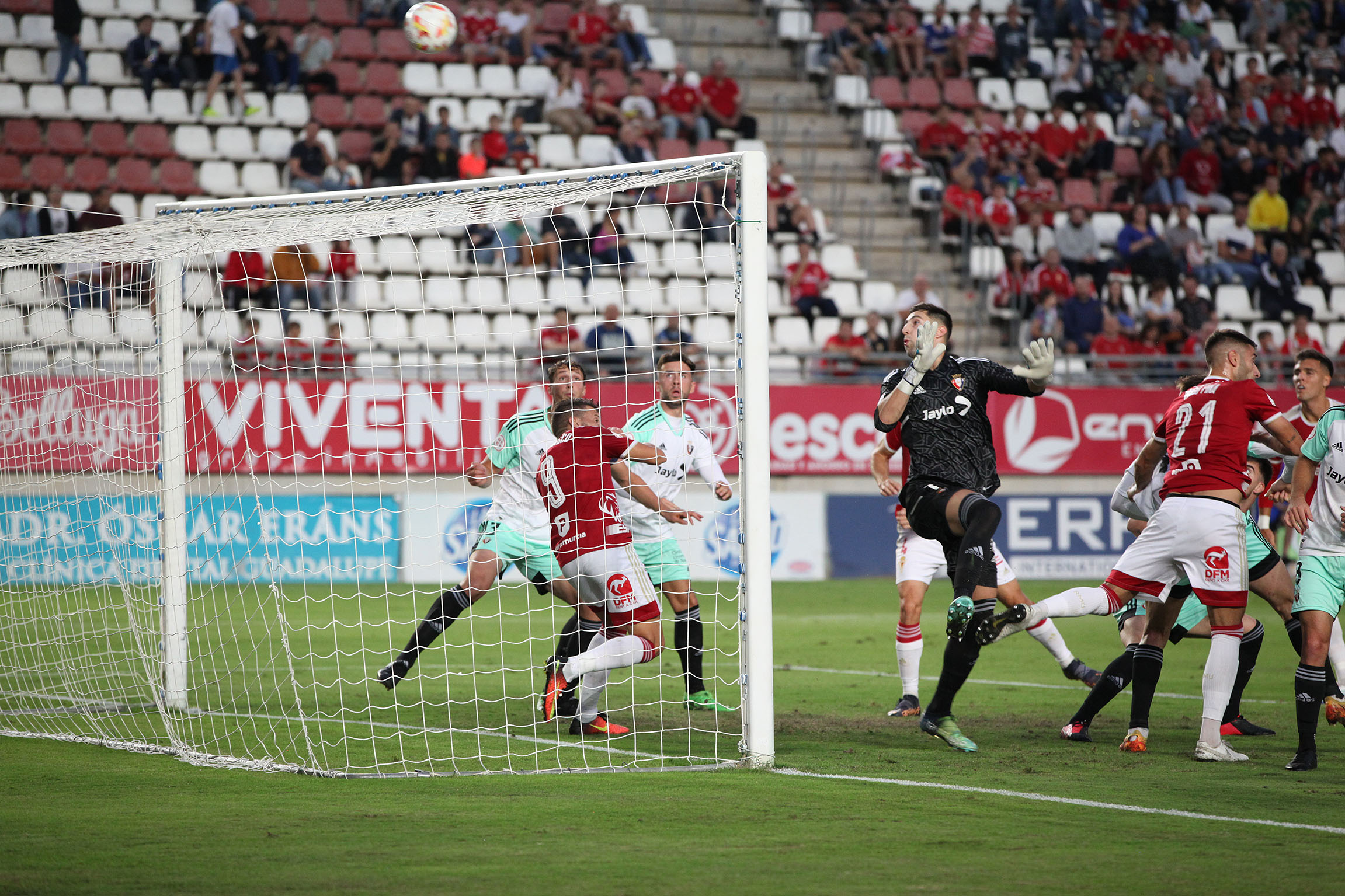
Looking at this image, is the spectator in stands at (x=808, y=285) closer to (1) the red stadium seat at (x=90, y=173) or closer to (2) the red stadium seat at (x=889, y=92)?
(2) the red stadium seat at (x=889, y=92)

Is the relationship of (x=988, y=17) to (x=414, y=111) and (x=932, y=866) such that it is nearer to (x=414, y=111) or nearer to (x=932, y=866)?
(x=414, y=111)

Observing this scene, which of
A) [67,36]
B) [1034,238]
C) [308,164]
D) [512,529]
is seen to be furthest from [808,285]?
[512,529]

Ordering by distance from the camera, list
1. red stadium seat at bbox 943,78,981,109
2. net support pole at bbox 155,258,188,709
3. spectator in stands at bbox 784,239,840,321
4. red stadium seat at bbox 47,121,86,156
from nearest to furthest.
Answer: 1. net support pole at bbox 155,258,188,709
2. red stadium seat at bbox 47,121,86,156
3. spectator in stands at bbox 784,239,840,321
4. red stadium seat at bbox 943,78,981,109

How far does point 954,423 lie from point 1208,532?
54.8 inches

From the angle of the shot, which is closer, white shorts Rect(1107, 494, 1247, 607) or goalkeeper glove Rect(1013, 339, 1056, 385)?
white shorts Rect(1107, 494, 1247, 607)

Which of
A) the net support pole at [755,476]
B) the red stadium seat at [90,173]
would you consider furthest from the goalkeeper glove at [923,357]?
the red stadium seat at [90,173]

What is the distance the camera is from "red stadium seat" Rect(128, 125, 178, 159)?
20016 millimetres

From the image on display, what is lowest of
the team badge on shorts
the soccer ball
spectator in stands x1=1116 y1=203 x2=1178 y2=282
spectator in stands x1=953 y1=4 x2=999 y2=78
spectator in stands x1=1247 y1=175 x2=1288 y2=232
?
the team badge on shorts

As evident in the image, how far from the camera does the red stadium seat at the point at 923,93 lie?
24.6m

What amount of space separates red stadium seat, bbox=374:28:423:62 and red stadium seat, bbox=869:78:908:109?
26.3ft

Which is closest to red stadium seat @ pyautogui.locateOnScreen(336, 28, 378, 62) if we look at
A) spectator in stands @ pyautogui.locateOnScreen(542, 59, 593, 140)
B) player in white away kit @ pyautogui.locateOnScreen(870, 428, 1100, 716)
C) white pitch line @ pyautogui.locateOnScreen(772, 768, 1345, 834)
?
spectator in stands @ pyautogui.locateOnScreen(542, 59, 593, 140)

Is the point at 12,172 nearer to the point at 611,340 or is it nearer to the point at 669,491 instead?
the point at 611,340

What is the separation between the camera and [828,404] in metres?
18.6

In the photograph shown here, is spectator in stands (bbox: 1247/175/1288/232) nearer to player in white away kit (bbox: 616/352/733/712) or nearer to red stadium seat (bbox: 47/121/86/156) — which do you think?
player in white away kit (bbox: 616/352/733/712)
